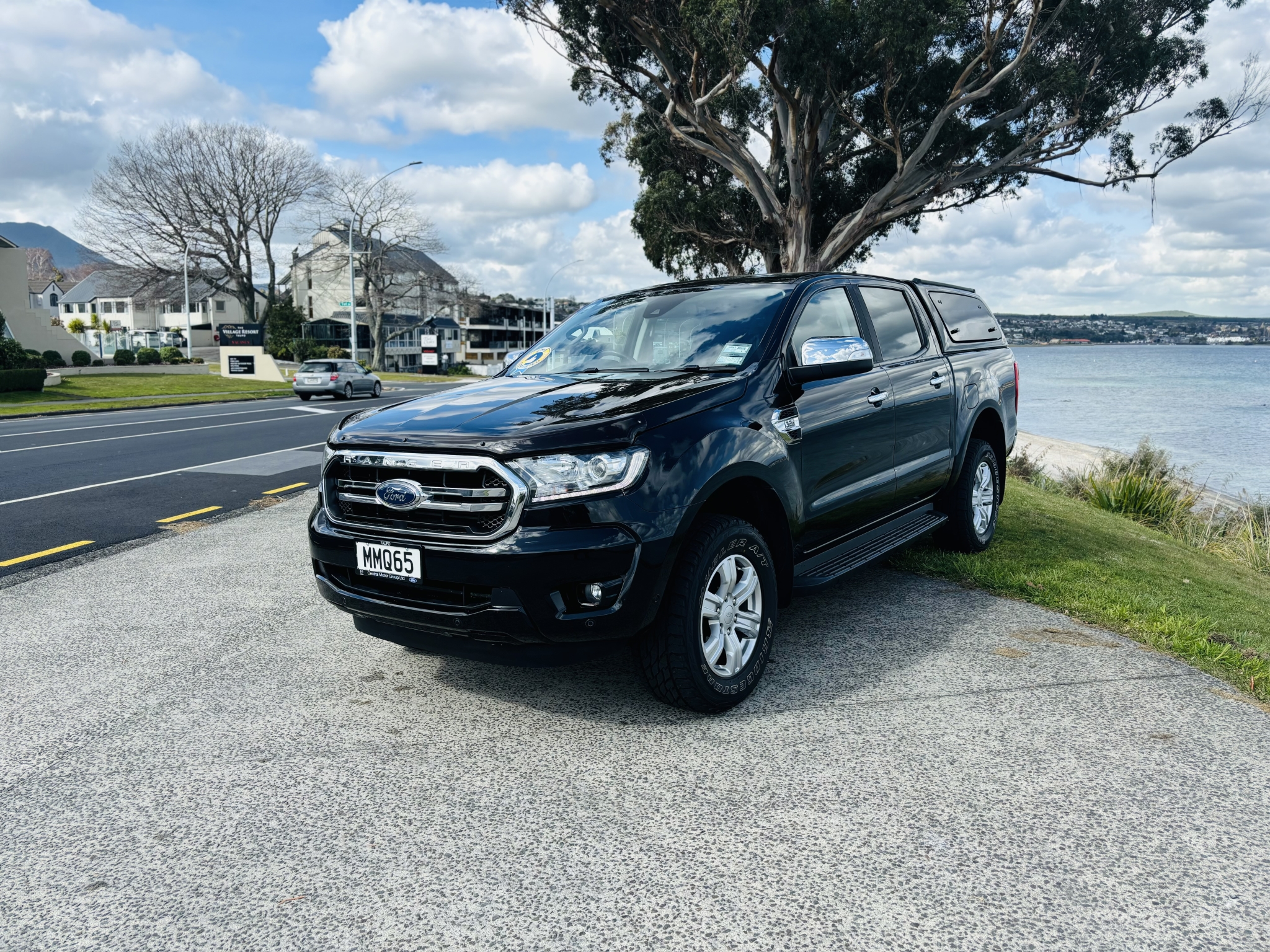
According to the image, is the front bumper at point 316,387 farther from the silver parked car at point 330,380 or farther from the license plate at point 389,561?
the license plate at point 389,561

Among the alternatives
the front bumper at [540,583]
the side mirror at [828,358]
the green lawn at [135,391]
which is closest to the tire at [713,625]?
the front bumper at [540,583]

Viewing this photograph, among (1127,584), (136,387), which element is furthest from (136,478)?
(136,387)

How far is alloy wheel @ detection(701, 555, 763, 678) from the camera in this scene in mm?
3730

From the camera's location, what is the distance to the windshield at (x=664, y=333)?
14.9ft

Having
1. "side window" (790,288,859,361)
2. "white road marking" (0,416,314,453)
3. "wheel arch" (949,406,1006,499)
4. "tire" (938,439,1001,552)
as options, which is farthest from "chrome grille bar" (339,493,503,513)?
"white road marking" (0,416,314,453)

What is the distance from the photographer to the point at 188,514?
854 cm

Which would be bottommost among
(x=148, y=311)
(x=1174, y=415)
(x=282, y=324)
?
(x=1174, y=415)

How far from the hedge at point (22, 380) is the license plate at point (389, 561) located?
30.5 metres

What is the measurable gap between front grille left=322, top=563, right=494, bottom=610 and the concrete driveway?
0.54m

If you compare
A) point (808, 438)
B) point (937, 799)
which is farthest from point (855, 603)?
point (937, 799)

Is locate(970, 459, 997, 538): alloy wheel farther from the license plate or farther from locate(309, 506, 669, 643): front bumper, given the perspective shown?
the license plate

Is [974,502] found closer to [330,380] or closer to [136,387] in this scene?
[330,380]

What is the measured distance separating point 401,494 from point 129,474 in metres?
9.08

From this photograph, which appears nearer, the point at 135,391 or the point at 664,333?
the point at 664,333
